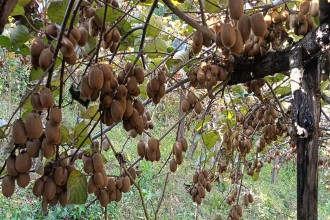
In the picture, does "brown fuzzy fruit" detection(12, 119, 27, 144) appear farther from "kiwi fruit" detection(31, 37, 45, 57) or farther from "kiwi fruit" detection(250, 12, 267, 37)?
"kiwi fruit" detection(250, 12, 267, 37)

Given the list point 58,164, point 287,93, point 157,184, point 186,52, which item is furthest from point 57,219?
point 58,164

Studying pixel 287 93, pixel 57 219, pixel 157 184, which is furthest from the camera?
pixel 157 184

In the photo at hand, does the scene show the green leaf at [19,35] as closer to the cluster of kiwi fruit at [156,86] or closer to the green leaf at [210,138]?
the cluster of kiwi fruit at [156,86]

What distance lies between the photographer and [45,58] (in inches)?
26.6

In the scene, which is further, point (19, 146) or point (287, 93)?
point (287, 93)

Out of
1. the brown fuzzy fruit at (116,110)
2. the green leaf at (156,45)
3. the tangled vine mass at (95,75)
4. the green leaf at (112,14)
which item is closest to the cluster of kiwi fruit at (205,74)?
the tangled vine mass at (95,75)

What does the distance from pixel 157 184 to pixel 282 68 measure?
4165 mm

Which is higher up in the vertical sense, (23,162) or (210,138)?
(210,138)

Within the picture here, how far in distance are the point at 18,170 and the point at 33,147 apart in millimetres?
48

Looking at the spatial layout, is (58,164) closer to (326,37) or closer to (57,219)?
(326,37)

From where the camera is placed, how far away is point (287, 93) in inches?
70.1

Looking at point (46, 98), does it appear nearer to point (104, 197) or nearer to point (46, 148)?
point (46, 148)

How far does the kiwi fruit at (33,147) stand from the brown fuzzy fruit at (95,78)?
135 millimetres

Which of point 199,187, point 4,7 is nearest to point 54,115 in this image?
point 4,7
